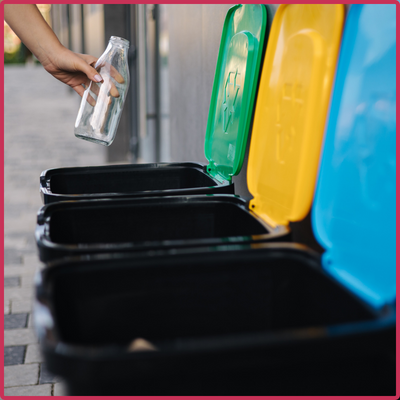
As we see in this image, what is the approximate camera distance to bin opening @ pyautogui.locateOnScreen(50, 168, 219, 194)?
1778 mm

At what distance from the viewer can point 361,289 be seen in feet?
2.88

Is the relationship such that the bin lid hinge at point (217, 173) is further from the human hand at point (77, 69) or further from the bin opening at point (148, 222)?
the human hand at point (77, 69)

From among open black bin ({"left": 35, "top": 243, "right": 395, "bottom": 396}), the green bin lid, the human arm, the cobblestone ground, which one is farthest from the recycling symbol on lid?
the cobblestone ground

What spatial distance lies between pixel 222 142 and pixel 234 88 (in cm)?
21

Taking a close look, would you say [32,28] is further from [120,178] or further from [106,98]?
[120,178]

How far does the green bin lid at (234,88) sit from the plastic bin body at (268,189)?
108mm

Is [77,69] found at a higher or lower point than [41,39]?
lower

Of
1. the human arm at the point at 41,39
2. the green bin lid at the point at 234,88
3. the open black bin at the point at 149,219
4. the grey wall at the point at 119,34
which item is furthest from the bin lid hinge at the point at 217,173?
the grey wall at the point at 119,34

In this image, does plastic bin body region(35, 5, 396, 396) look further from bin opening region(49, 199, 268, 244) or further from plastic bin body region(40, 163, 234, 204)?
plastic bin body region(40, 163, 234, 204)

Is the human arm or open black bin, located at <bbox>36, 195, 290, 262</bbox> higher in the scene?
the human arm

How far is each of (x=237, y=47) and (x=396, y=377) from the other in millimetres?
1266

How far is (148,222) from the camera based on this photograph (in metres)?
1.37

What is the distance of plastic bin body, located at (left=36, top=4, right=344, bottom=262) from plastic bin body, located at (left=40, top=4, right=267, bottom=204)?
0.11 m

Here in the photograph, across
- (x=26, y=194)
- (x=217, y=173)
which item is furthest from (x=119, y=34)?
(x=217, y=173)
